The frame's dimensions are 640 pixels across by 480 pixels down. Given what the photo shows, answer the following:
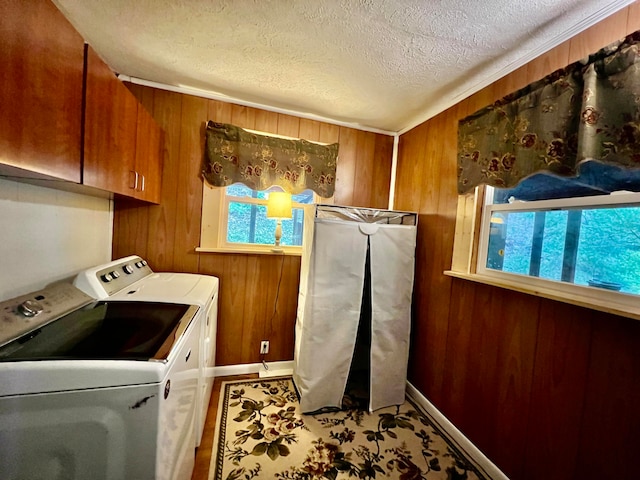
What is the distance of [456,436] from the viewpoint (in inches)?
66.6

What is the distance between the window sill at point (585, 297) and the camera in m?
0.97

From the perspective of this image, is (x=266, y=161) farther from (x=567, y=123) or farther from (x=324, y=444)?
(x=324, y=444)

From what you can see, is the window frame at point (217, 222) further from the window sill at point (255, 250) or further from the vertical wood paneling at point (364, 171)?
the vertical wood paneling at point (364, 171)

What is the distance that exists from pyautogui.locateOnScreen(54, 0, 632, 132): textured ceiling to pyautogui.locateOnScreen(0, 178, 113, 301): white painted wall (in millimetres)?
968

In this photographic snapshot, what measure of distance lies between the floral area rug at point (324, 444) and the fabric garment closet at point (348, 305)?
13cm

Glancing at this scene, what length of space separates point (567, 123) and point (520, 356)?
3.81ft

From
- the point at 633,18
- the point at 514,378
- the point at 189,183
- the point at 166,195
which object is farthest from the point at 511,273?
the point at 166,195

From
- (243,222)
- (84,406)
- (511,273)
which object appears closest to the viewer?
(84,406)

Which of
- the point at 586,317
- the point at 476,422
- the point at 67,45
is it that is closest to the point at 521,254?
the point at 586,317

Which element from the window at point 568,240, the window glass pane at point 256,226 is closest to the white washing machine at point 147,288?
the window glass pane at point 256,226

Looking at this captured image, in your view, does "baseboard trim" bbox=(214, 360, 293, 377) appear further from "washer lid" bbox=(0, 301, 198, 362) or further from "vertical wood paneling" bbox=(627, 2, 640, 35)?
"vertical wood paneling" bbox=(627, 2, 640, 35)

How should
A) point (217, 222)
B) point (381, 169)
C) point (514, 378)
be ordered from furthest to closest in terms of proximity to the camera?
point (381, 169)
point (217, 222)
point (514, 378)

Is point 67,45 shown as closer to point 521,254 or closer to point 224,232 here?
point 224,232

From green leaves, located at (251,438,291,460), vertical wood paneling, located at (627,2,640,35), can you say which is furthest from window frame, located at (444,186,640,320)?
green leaves, located at (251,438,291,460)
